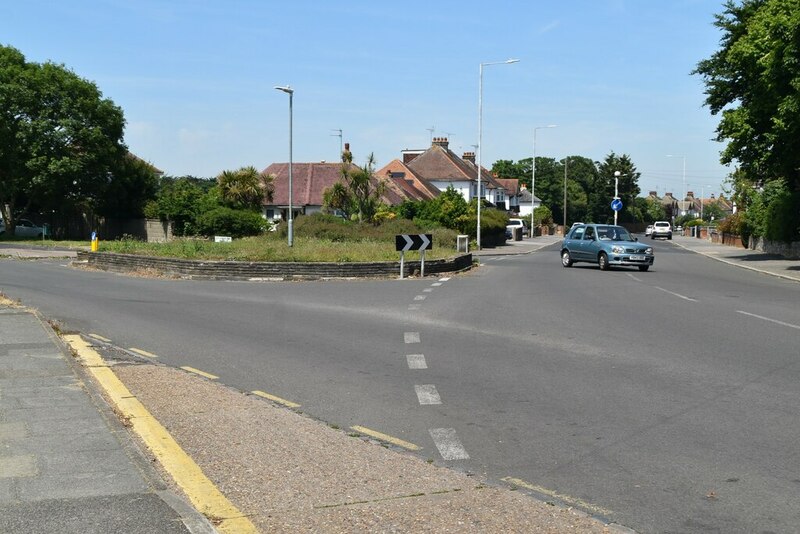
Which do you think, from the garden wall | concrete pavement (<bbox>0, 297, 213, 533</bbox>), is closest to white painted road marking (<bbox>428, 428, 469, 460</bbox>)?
concrete pavement (<bbox>0, 297, 213, 533</bbox>)

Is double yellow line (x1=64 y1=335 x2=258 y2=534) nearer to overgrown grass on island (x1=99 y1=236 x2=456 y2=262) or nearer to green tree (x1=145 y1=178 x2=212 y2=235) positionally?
overgrown grass on island (x1=99 y1=236 x2=456 y2=262)

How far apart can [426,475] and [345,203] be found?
4903cm

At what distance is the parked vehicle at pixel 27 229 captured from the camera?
63.5 meters

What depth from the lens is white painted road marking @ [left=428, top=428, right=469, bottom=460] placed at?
653 cm

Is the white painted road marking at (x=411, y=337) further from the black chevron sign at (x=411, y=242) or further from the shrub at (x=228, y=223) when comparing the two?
the shrub at (x=228, y=223)

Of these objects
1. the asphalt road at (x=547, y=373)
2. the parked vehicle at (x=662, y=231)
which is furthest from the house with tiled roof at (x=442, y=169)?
the asphalt road at (x=547, y=373)

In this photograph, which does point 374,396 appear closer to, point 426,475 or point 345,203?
point 426,475

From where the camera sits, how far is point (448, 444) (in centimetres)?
687

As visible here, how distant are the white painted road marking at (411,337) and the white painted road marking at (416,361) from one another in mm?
1343

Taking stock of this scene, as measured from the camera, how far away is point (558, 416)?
7.80 metres

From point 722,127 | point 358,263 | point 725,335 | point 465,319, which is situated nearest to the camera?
point 725,335

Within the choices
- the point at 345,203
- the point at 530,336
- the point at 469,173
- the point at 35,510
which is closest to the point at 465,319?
the point at 530,336

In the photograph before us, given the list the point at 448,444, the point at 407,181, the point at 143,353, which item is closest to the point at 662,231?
the point at 407,181

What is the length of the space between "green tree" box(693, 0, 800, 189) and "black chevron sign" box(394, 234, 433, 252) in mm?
12435
